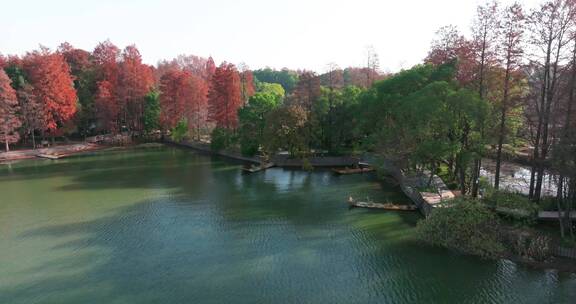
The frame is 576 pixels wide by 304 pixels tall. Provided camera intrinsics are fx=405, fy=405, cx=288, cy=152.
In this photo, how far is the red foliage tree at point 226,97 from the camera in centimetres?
5178

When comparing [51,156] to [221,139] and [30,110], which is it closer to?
[30,110]

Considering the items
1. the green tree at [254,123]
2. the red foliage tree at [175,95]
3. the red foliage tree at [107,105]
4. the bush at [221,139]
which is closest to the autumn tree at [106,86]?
the red foliage tree at [107,105]

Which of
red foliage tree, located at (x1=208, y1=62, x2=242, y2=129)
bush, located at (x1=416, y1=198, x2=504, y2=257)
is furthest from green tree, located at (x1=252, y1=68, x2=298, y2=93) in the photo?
bush, located at (x1=416, y1=198, x2=504, y2=257)

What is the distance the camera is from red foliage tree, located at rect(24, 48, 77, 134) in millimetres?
53500

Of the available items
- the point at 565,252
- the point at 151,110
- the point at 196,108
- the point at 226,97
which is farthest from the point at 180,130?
the point at 565,252

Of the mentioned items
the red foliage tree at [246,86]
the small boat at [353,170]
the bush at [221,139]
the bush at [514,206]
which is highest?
the red foliage tree at [246,86]

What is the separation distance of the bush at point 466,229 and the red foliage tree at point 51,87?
5271cm

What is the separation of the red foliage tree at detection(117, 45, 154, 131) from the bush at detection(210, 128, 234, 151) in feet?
62.4

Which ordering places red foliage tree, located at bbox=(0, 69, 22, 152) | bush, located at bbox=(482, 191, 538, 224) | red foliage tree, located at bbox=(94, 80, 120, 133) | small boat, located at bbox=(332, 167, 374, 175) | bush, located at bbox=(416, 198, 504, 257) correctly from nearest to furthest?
1. bush, located at bbox=(416, 198, 504, 257)
2. bush, located at bbox=(482, 191, 538, 224)
3. small boat, located at bbox=(332, 167, 374, 175)
4. red foliage tree, located at bbox=(0, 69, 22, 152)
5. red foliage tree, located at bbox=(94, 80, 120, 133)

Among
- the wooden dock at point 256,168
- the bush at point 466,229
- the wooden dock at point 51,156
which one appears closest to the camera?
the bush at point 466,229

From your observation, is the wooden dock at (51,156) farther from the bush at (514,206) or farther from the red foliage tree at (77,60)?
the bush at (514,206)

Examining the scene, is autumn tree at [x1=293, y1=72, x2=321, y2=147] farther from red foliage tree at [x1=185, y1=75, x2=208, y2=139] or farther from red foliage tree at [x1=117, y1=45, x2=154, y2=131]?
red foliage tree at [x1=117, y1=45, x2=154, y2=131]

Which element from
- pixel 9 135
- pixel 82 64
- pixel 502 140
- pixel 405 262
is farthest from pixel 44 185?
pixel 82 64

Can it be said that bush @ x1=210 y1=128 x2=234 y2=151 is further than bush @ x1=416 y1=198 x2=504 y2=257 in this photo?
Yes
